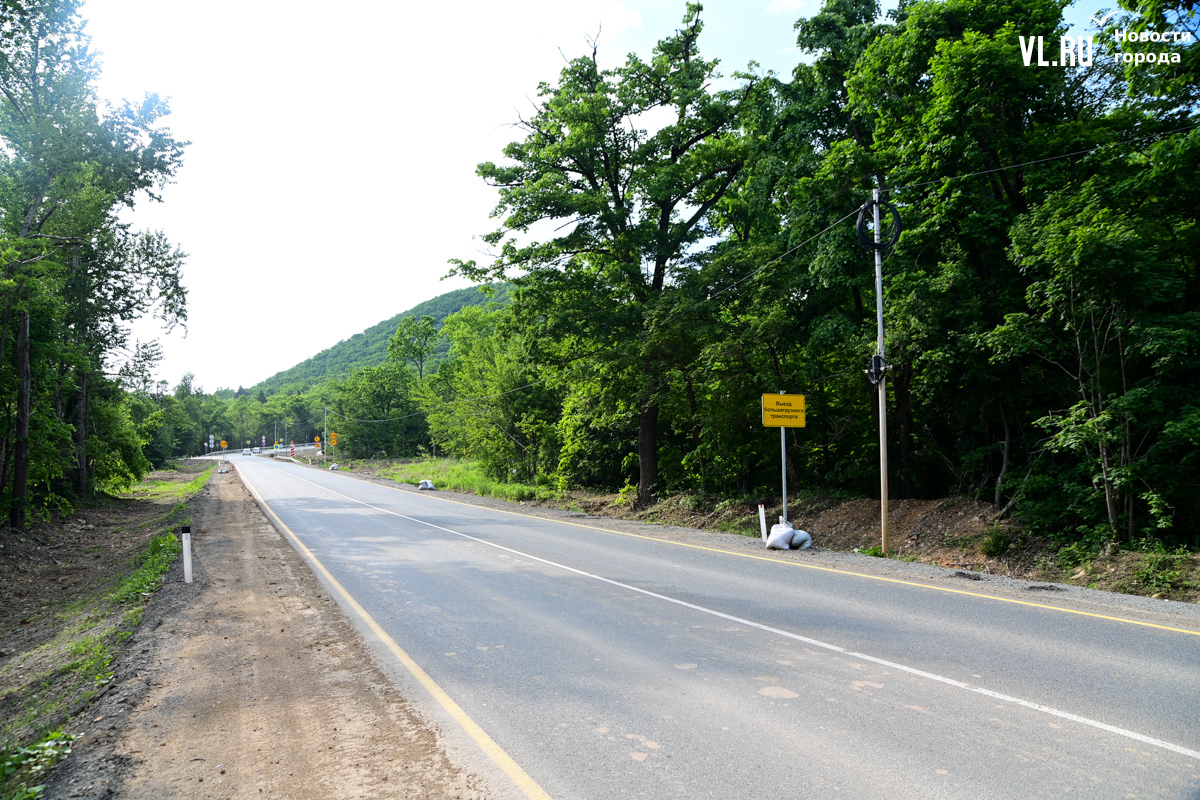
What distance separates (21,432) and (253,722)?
19.3 meters

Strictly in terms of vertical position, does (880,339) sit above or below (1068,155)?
below

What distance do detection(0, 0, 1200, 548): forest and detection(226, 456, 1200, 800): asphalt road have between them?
5.41 meters

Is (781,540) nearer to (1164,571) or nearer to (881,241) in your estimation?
(1164,571)

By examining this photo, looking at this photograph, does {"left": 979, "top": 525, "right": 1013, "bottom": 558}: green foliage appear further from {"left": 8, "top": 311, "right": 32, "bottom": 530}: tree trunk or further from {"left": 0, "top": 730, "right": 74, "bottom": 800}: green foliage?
{"left": 8, "top": 311, "right": 32, "bottom": 530}: tree trunk

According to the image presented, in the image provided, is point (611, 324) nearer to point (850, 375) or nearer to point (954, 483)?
point (850, 375)

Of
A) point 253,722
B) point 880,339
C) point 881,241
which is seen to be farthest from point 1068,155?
point 253,722

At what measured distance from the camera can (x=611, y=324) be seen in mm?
21594

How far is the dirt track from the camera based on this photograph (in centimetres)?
400

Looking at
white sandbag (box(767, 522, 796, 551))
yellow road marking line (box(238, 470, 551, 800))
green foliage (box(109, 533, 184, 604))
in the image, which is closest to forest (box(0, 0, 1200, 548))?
white sandbag (box(767, 522, 796, 551))

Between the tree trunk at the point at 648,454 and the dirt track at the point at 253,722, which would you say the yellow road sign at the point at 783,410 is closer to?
the tree trunk at the point at 648,454

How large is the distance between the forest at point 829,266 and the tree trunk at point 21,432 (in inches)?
3.3

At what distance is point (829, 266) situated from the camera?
15.1 m

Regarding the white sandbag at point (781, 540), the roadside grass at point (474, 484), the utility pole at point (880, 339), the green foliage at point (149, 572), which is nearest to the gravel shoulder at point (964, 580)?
the white sandbag at point (781, 540)

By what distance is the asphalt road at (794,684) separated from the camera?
399 centimetres
